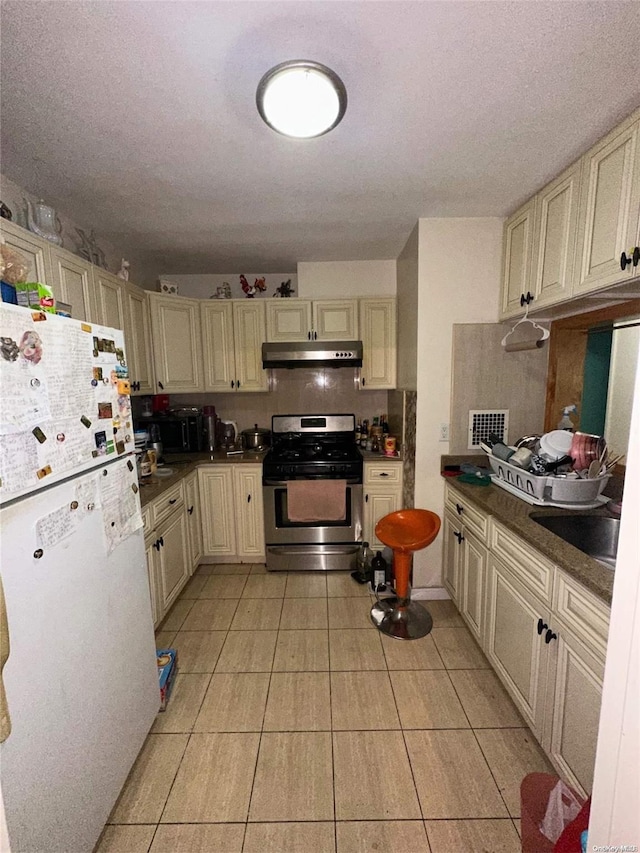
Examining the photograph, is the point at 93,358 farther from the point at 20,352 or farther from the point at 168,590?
the point at 168,590

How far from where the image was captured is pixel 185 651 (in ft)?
6.77

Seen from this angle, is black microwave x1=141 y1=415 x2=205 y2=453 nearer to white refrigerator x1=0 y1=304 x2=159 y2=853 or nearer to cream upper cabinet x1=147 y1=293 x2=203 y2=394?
cream upper cabinet x1=147 y1=293 x2=203 y2=394

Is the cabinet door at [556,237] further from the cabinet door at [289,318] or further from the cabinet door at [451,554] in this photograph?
the cabinet door at [289,318]

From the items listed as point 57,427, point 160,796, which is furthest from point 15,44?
point 160,796

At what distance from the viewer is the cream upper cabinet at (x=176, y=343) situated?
9.05ft

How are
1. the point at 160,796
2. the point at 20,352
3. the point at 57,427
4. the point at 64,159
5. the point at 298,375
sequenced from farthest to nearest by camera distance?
the point at 298,375, the point at 64,159, the point at 160,796, the point at 57,427, the point at 20,352

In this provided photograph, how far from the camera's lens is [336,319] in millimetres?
3025

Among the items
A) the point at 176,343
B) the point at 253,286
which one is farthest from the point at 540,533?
the point at 253,286

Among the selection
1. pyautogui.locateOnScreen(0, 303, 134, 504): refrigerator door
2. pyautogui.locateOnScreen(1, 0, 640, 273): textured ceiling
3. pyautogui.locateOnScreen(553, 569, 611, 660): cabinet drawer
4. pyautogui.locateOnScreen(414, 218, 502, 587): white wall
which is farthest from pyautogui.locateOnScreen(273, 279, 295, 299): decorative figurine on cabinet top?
pyautogui.locateOnScreen(553, 569, 611, 660): cabinet drawer

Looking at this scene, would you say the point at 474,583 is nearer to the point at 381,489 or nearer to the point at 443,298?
the point at 381,489

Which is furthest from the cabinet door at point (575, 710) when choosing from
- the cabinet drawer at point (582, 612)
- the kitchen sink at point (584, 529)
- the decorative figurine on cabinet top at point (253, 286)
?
the decorative figurine on cabinet top at point (253, 286)

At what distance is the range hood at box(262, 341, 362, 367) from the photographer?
9.45ft

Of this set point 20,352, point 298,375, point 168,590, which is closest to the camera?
point 20,352

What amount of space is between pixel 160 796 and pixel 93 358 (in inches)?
64.7
